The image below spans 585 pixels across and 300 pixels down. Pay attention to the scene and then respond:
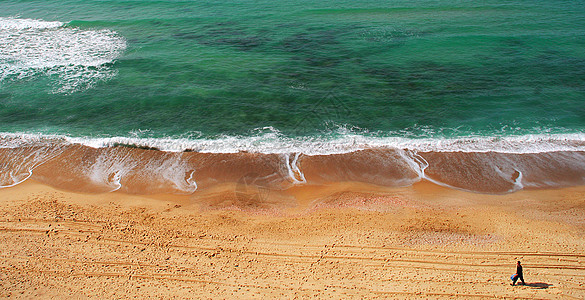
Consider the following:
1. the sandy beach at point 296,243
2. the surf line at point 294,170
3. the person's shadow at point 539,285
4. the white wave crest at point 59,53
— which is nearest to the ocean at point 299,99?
the surf line at point 294,170

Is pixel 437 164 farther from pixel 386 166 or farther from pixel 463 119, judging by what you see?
pixel 463 119

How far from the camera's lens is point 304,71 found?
27.7 meters

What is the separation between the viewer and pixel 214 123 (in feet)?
73.0

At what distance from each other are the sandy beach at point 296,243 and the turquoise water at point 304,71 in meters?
5.77

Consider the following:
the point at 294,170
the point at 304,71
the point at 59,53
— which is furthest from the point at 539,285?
the point at 59,53

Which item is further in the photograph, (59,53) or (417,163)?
(59,53)

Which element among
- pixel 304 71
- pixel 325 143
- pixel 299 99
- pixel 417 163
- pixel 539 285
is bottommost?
pixel 539 285

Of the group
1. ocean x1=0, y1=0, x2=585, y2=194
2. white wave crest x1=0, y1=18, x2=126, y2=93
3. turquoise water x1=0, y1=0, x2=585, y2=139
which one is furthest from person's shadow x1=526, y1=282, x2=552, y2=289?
white wave crest x1=0, y1=18, x2=126, y2=93

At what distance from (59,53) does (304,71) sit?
829 inches

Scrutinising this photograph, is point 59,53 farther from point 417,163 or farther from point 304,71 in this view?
point 417,163

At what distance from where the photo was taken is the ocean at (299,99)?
18438 millimetres

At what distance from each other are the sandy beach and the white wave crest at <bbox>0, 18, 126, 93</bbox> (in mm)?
13264

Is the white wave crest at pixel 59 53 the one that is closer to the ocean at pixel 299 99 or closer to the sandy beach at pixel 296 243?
the ocean at pixel 299 99

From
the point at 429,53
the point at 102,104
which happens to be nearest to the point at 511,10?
the point at 429,53
